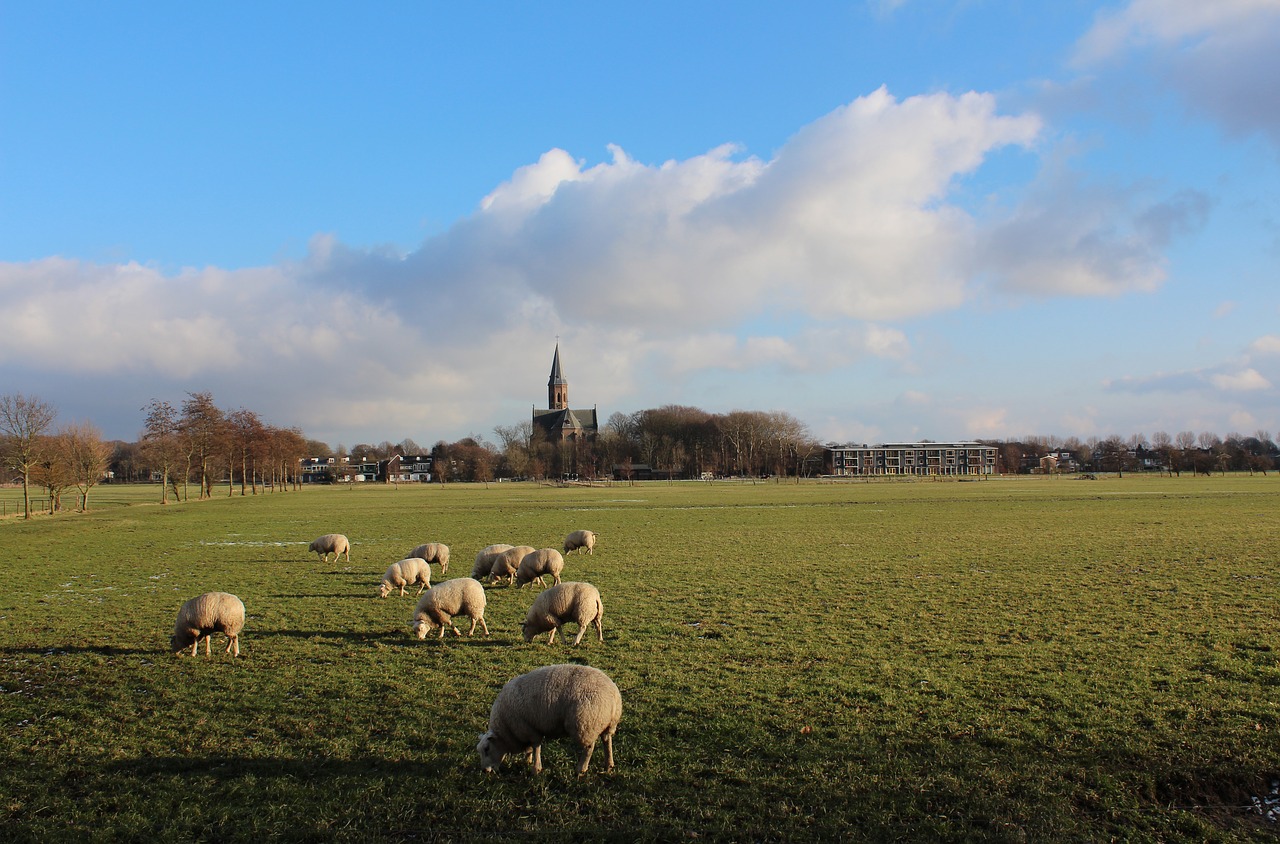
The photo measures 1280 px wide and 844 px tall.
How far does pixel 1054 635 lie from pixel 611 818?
9.39m

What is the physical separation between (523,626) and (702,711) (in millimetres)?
4928

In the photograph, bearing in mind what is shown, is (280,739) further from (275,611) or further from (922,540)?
(922,540)

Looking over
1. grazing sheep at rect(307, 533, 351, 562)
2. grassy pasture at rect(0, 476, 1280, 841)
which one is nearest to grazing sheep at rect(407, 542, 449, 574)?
grassy pasture at rect(0, 476, 1280, 841)

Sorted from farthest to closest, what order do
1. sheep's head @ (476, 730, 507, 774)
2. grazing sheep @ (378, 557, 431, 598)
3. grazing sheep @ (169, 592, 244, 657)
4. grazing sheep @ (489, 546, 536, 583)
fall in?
grazing sheep @ (489, 546, 536, 583) < grazing sheep @ (378, 557, 431, 598) < grazing sheep @ (169, 592, 244, 657) < sheep's head @ (476, 730, 507, 774)

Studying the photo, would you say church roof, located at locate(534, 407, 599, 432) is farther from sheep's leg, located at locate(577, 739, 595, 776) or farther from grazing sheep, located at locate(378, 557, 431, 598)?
sheep's leg, located at locate(577, 739, 595, 776)

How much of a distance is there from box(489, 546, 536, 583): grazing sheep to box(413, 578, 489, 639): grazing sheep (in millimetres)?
5166

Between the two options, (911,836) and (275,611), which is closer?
(911,836)

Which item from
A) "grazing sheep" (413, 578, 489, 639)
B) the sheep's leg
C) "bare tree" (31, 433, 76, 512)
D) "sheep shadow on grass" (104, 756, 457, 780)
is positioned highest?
"bare tree" (31, 433, 76, 512)

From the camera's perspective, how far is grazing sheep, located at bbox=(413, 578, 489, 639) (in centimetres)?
1243

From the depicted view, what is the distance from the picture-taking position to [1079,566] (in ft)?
66.3

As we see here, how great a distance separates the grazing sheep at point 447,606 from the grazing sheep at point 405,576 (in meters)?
4.52

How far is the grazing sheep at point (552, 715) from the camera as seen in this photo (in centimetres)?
691

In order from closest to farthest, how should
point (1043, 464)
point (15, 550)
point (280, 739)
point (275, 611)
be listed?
point (280, 739)
point (275, 611)
point (15, 550)
point (1043, 464)

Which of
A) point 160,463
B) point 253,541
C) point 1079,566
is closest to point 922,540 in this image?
point 1079,566
